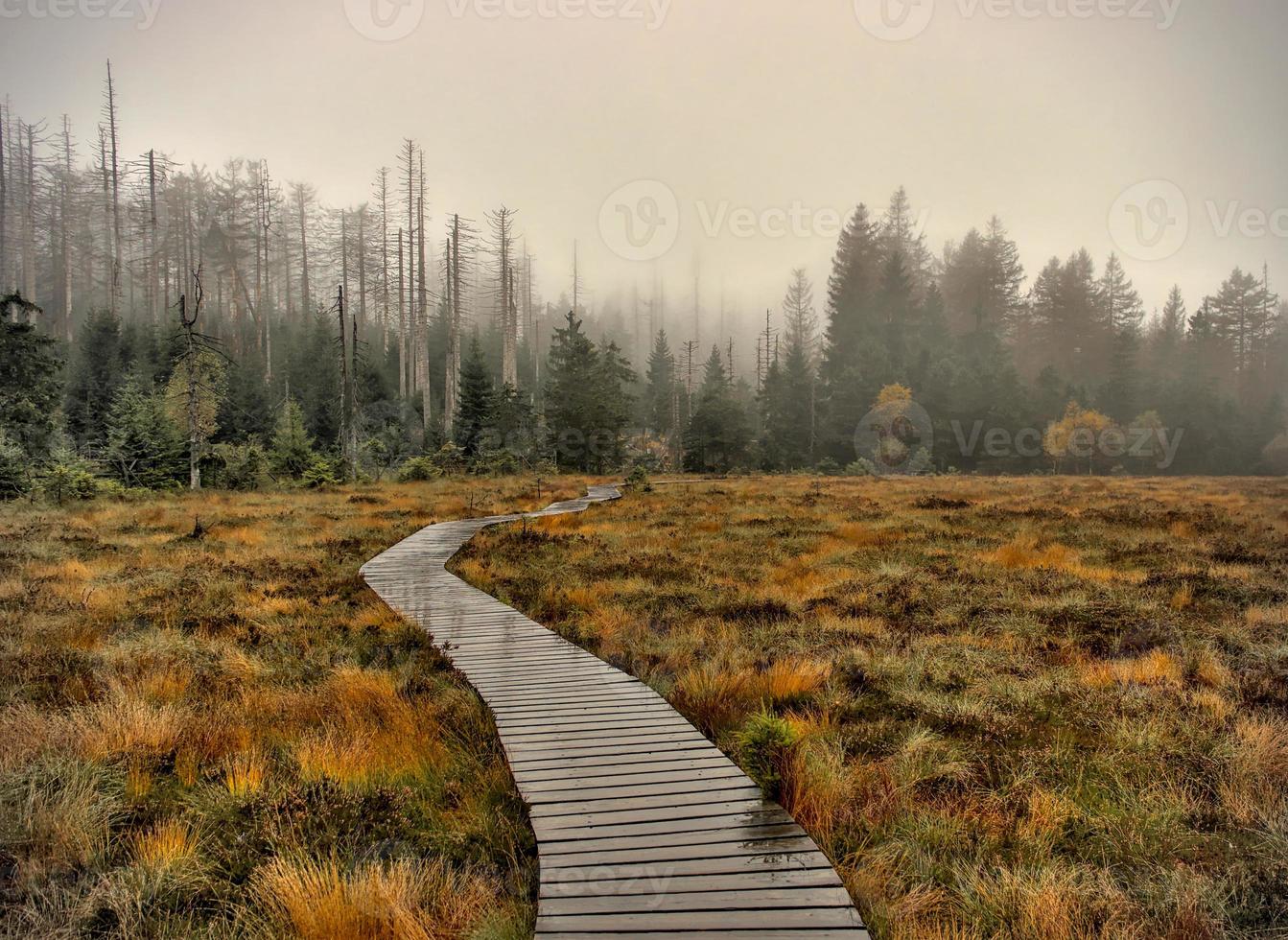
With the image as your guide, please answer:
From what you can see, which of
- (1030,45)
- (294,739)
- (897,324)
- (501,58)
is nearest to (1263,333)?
(897,324)

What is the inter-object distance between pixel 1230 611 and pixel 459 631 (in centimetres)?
1089

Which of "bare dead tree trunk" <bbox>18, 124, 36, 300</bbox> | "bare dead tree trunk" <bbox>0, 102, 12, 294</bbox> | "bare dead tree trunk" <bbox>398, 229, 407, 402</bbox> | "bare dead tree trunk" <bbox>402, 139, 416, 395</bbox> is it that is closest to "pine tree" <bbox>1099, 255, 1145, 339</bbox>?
"bare dead tree trunk" <bbox>402, 139, 416, 395</bbox>

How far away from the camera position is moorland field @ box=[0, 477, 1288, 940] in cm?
321

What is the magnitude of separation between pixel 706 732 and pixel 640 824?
1860 millimetres

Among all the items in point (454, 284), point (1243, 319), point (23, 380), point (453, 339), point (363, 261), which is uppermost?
point (363, 261)

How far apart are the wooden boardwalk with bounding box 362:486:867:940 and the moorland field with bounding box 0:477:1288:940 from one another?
0.82 feet

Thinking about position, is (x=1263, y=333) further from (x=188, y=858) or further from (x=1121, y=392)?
(x=188, y=858)

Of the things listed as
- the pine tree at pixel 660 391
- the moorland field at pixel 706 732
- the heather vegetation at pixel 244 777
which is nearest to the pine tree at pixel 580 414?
the pine tree at pixel 660 391

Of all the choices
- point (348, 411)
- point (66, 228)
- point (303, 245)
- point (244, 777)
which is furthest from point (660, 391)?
point (244, 777)

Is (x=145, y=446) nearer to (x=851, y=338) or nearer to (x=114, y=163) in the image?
(x=114, y=163)

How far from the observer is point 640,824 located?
3693 millimetres

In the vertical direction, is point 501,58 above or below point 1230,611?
above

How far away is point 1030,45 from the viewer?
543 feet

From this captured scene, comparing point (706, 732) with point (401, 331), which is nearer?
point (706, 732)
